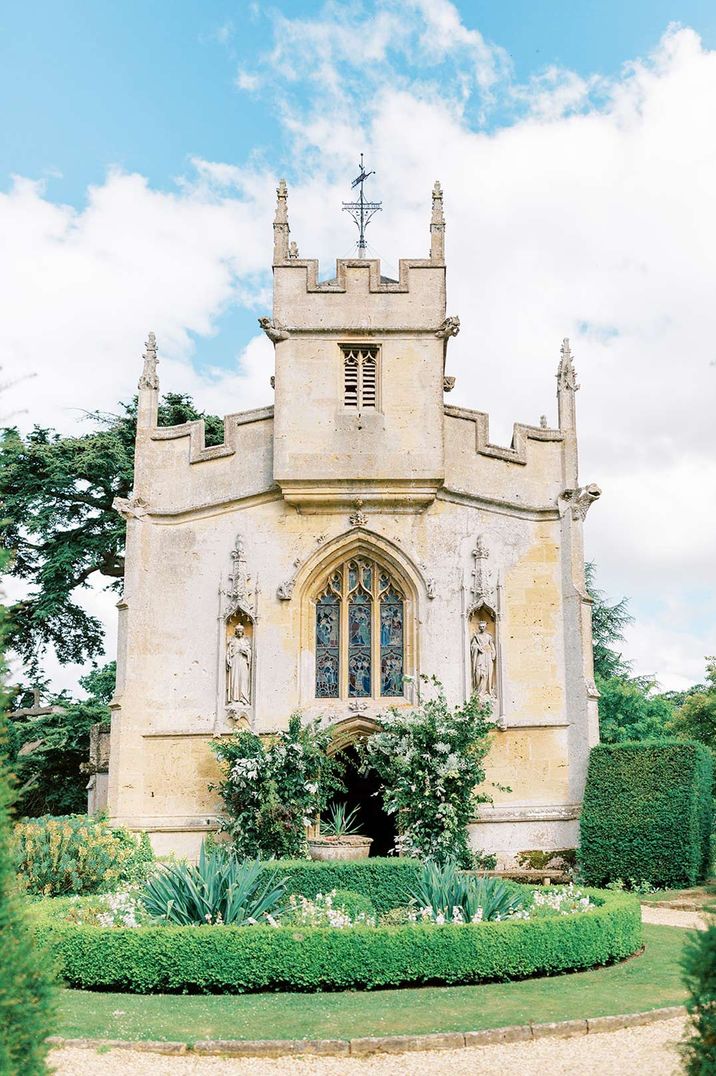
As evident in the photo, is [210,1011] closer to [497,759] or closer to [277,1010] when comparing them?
[277,1010]

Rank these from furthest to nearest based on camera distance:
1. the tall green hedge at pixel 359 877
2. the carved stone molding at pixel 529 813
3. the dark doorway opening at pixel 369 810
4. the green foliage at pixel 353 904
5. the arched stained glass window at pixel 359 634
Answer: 1. the dark doorway opening at pixel 369 810
2. the arched stained glass window at pixel 359 634
3. the carved stone molding at pixel 529 813
4. the tall green hedge at pixel 359 877
5. the green foliage at pixel 353 904

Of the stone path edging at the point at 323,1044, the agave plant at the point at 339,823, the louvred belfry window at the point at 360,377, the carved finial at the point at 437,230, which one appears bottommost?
the stone path edging at the point at 323,1044

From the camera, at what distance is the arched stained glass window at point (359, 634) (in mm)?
19062

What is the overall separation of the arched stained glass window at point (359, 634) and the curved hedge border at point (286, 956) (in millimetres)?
8749

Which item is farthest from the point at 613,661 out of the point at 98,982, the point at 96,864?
the point at 98,982

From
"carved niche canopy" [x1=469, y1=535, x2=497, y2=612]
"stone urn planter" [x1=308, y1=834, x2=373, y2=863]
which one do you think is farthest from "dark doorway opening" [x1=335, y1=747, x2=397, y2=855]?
"stone urn planter" [x1=308, y1=834, x2=373, y2=863]

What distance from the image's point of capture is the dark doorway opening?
787 inches

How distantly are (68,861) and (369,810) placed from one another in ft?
21.9

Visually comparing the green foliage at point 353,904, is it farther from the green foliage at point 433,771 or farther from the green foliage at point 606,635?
the green foliage at point 606,635

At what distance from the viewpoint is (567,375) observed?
2005cm

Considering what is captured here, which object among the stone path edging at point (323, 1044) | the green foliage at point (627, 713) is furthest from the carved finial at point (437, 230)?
the green foliage at point (627, 713)

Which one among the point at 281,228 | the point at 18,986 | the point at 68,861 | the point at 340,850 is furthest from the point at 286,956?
the point at 281,228

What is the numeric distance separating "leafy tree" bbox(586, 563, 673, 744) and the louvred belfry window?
13853 mm

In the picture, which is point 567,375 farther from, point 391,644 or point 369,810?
point 369,810
